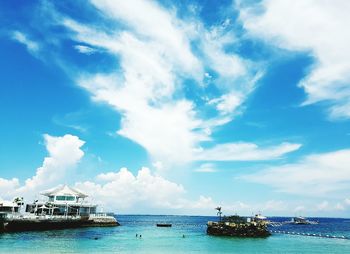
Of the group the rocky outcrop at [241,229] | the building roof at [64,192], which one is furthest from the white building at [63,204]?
the rocky outcrop at [241,229]

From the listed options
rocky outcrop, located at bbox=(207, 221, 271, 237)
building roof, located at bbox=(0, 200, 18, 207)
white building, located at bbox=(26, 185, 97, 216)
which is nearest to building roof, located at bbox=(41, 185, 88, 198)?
white building, located at bbox=(26, 185, 97, 216)

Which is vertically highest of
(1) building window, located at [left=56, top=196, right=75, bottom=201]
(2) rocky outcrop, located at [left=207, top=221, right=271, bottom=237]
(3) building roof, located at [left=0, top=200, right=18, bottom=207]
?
(1) building window, located at [left=56, top=196, right=75, bottom=201]

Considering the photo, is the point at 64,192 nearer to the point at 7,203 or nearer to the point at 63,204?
the point at 63,204

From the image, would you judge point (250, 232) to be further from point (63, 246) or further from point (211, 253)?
point (63, 246)

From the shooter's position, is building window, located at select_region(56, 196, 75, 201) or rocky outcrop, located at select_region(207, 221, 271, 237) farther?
building window, located at select_region(56, 196, 75, 201)

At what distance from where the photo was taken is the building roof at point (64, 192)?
333 feet

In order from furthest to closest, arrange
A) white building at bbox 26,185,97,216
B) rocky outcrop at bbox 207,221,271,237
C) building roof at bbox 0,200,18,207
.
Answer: white building at bbox 26,185,97,216
building roof at bbox 0,200,18,207
rocky outcrop at bbox 207,221,271,237

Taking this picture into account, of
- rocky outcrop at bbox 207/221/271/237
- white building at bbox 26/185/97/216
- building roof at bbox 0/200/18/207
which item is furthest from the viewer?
white building at bbox 26/185/97/216

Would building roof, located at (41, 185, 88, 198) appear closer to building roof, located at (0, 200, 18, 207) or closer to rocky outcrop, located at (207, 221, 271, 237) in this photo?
building roof, located at (0, 200, 18, 207)

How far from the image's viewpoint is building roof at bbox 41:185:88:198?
10138cm

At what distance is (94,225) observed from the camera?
103 metres

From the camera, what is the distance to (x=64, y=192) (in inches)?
4043

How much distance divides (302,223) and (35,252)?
6022 inches

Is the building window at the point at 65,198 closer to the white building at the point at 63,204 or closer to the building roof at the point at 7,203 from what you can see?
the white building at the point at 63,204
